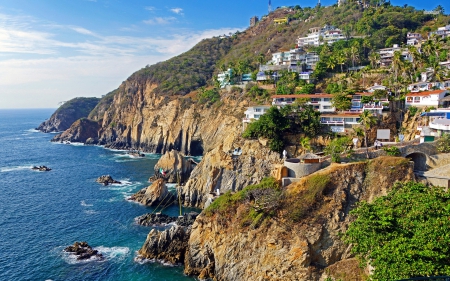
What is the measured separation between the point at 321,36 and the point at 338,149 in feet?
234

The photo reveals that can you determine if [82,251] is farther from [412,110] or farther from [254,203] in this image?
[412,110]

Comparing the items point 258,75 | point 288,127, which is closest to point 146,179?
point 288,127

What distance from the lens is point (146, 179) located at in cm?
7288

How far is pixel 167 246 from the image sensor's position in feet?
131

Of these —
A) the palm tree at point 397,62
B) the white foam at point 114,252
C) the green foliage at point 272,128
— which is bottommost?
the white foam at point 114,252

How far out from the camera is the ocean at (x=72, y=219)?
37.2m

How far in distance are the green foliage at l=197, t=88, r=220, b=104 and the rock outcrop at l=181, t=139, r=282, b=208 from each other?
34.5m

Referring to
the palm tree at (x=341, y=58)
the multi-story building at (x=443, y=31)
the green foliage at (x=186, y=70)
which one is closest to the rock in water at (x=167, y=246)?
the palm tree at (x=341, y=58)

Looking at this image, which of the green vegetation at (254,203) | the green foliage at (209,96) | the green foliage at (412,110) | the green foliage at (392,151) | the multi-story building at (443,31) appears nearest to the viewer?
the green vegetation at (254,203)

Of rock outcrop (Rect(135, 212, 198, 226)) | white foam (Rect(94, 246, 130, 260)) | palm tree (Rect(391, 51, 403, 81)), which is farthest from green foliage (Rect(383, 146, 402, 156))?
white foam (Rect(94, 246, 130, 260))

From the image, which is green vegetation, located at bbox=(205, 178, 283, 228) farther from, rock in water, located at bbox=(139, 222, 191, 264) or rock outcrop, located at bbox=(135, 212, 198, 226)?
rock outcrop, located at bbox=(135, 212, 198, 226)

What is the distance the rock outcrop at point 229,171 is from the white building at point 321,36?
191 feet

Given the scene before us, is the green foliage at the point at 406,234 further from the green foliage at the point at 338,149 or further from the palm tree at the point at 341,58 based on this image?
the palm tree at the point at 341,58

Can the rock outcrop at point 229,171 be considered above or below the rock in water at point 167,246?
above
